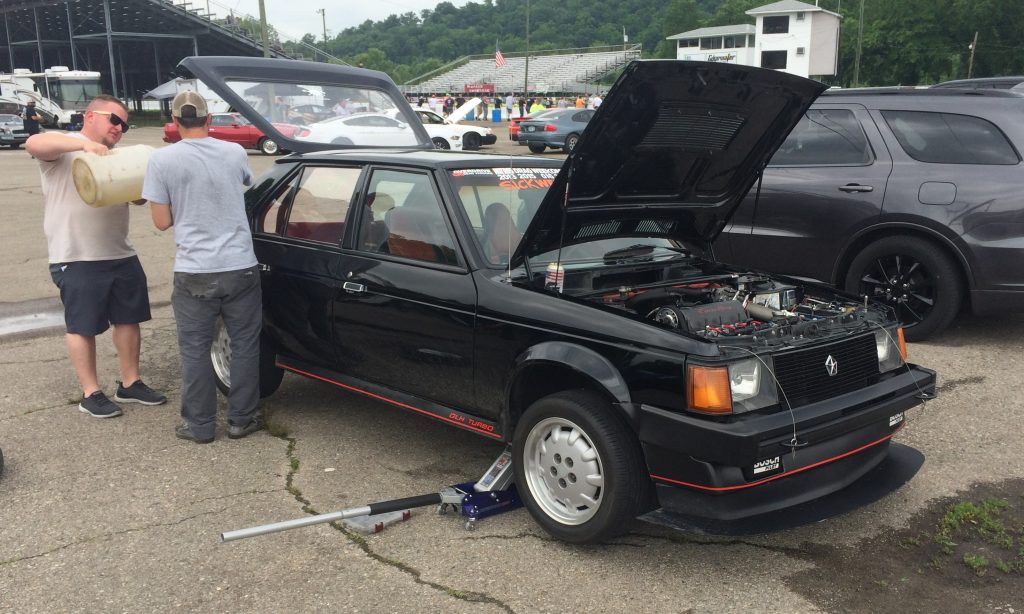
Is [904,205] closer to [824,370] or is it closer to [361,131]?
[824,370]

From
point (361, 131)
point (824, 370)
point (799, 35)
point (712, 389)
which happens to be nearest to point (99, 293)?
point (361, 131)

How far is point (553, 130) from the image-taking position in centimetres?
2695

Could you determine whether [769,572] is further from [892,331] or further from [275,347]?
[275,347]

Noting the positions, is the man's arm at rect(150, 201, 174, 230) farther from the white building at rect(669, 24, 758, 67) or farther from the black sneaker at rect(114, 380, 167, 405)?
the white building at rect(669, 24, 758, 67)

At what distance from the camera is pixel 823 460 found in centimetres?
331

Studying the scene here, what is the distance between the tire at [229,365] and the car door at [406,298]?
791mm

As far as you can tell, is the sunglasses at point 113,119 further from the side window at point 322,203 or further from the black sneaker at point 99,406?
the black sneaker at point 99,406

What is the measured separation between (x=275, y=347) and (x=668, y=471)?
280 cm

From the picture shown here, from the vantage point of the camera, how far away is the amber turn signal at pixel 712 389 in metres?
3.12

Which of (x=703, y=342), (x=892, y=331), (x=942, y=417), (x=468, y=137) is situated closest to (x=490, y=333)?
(x=703, y=342)

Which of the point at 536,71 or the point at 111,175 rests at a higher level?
the point at 536,71

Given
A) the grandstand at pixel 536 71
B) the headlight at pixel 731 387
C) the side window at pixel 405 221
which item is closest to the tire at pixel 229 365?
the side window at pixel 405 221

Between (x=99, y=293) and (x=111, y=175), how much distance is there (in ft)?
2.47

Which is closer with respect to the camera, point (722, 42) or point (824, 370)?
point (824, 370)
